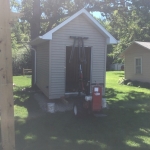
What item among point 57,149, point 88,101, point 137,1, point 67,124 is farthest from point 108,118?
point 137,1

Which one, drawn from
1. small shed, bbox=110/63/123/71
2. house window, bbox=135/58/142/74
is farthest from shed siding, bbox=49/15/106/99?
small shed, bbox=110/63/123/71

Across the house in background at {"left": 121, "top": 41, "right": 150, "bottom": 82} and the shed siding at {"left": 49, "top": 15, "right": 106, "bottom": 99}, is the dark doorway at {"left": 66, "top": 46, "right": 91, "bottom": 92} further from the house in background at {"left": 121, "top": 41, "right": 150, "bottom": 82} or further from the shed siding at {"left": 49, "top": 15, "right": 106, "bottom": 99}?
the house in background at {"left": 121, "top": 41, "right": 150, "bottom": 82}

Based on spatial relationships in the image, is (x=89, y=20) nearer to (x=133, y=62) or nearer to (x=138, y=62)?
(x=138, y=62)

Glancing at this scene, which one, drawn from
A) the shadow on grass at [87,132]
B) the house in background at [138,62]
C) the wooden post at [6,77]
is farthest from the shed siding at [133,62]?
the wooden post at [6,77]

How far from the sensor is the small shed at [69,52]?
9.45 metres

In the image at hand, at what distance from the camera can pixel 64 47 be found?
9586 millimetres

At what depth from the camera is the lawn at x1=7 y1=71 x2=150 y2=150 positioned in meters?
4.98

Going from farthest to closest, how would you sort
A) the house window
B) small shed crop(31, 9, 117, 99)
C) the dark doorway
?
the house window → the dark doorway → small shed crop(31, 9, 117, 99)

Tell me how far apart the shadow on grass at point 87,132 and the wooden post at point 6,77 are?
1278mm

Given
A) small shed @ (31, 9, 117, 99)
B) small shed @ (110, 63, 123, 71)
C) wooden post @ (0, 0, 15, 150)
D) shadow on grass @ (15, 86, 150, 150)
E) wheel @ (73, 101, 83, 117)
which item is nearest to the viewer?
wooden post @ (0, 0, 15, 150)

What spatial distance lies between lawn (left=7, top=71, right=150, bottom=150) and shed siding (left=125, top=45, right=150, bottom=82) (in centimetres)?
874

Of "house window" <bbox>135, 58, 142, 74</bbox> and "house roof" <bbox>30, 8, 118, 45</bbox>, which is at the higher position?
"house roof" <bbox>30, 8, 118, 45</bbox>

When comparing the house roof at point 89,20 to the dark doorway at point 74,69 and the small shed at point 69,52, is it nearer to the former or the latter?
the small shed at point 69,52

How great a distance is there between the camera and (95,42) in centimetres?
1013
